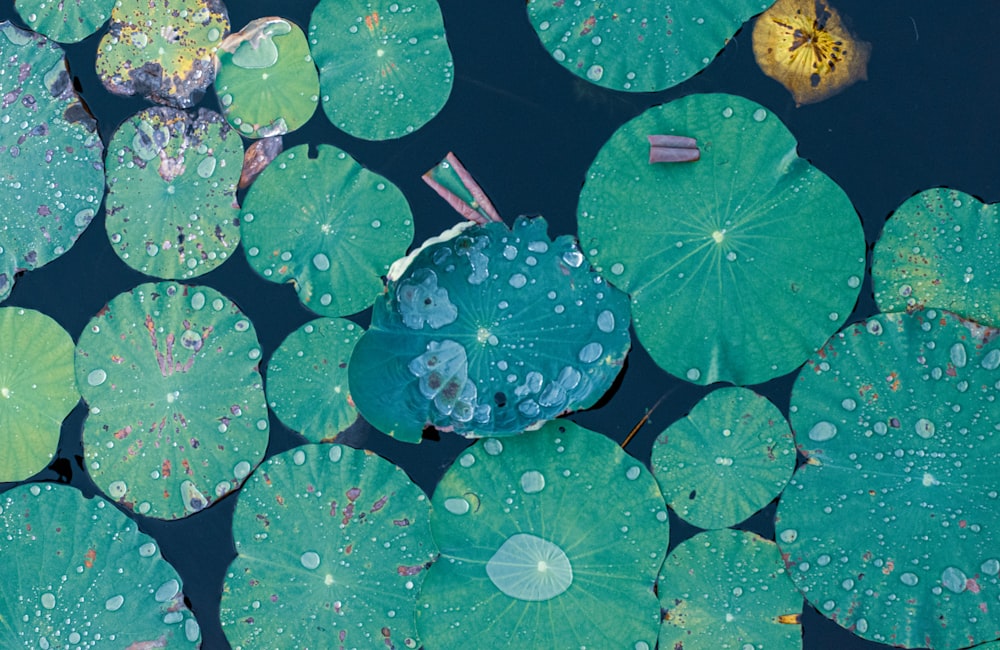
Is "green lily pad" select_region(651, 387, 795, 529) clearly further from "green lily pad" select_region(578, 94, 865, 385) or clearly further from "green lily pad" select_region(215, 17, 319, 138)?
"green lily pad" select_region(215, 17, 319, 138)

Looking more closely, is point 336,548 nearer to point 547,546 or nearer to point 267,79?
point 547,546

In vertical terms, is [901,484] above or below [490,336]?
below

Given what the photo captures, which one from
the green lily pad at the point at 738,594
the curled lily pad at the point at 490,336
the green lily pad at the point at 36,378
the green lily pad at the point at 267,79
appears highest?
the green lily pad at the point at 267,79

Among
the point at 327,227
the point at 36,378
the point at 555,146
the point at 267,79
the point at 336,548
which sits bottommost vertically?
the point at 336,548

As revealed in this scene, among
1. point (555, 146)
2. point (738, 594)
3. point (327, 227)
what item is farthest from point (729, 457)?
point (327, 227)

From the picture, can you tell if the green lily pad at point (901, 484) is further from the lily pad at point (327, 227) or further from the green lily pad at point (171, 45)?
the green lily pad at point (171, 45)

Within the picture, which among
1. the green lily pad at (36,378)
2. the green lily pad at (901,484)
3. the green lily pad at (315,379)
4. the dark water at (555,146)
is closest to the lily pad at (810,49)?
the dark water at (555,146)

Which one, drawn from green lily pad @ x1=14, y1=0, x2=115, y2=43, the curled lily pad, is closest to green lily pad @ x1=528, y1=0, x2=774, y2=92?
the curled lily pad
